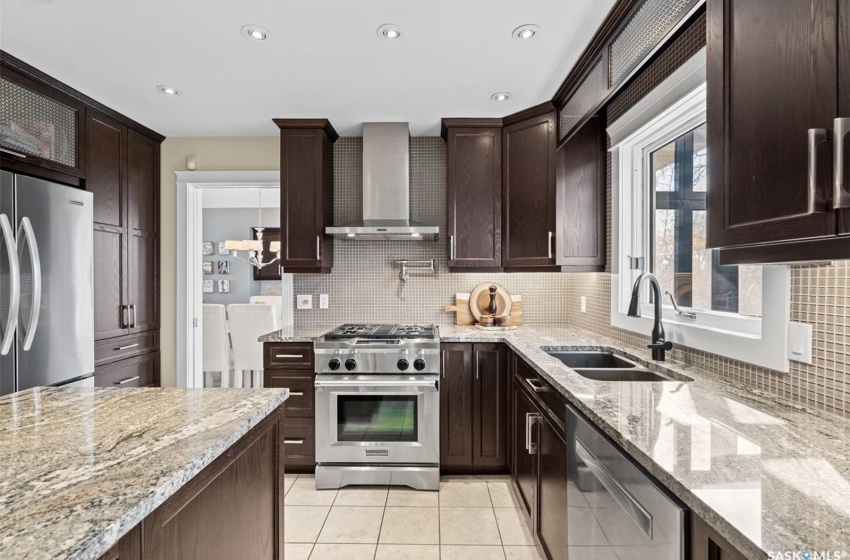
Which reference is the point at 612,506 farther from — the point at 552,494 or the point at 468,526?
the point at 468,526

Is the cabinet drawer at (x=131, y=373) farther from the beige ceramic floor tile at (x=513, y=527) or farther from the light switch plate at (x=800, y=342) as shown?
the light switch plate at (x=800, y=342)

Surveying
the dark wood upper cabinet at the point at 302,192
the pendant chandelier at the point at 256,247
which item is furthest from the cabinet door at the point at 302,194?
the pendant chandelier at the point at 256,247

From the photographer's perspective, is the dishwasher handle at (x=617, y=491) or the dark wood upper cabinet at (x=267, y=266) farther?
the dark wood upper cabinet at (x=267, y=266)

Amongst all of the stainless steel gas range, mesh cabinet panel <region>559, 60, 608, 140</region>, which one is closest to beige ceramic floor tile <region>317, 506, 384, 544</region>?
the stainless steel gas range

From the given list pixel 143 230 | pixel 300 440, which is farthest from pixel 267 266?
pixel 300 440

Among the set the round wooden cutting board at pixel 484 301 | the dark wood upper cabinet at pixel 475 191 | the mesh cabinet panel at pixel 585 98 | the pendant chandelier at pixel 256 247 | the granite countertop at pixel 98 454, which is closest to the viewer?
the granite countertop at pixel 98 454

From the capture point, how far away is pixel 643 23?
1.44 meters

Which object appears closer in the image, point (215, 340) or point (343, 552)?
point (343, 552)

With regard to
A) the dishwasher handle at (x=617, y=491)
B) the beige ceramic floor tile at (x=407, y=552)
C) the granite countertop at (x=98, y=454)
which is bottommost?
the beige ceramic floor tile at (x=407, y=552)

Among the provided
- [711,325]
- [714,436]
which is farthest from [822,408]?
[711,325]

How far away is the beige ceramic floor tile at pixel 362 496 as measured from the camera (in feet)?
7.79

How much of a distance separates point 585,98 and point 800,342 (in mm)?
1475

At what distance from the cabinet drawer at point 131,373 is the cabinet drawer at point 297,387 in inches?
44.5

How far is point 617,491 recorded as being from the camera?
1043 millimetres
